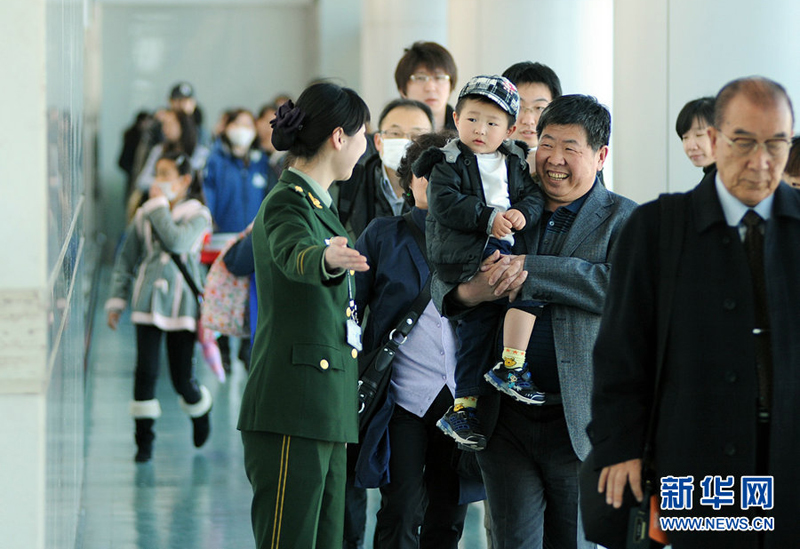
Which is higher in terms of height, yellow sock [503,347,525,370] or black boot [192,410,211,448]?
yellow sock [503,347,525,370]

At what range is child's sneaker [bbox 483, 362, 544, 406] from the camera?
136 inches

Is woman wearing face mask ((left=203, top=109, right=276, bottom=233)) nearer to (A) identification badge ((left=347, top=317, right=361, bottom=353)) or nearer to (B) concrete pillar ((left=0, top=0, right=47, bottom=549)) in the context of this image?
(A) identification badge ((left=347, top=317, right=361, bottom=353))

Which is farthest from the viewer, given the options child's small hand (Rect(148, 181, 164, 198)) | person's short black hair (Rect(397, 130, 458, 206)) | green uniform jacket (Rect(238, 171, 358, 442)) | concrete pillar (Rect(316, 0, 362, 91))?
concrete pillar (Rect(316, 0, 362, 91))

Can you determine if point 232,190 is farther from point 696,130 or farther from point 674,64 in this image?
point 696,130

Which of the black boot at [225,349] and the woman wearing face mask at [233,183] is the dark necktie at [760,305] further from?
the woman wearing face mask at [233,183]

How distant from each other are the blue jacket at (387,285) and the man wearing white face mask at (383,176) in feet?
2.20

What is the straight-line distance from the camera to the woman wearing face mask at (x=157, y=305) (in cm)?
699

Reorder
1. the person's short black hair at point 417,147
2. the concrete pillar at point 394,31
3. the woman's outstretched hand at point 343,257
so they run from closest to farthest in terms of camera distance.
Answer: the woman's outstretched hand at point 343,257, the person's short black hair at point 417,147, the concrete pillar at point 394,31

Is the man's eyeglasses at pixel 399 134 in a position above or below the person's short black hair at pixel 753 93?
above

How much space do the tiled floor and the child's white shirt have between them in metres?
2.20

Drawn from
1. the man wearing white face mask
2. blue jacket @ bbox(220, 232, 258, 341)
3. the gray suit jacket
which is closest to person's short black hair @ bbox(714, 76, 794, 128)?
the gray suit jacket

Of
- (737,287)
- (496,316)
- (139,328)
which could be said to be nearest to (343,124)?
(496,316)

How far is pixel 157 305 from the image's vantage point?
7039 mm

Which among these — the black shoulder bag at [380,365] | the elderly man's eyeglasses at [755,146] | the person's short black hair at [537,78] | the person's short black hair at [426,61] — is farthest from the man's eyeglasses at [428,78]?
the elderly man's eyeglasses at [755,146]
